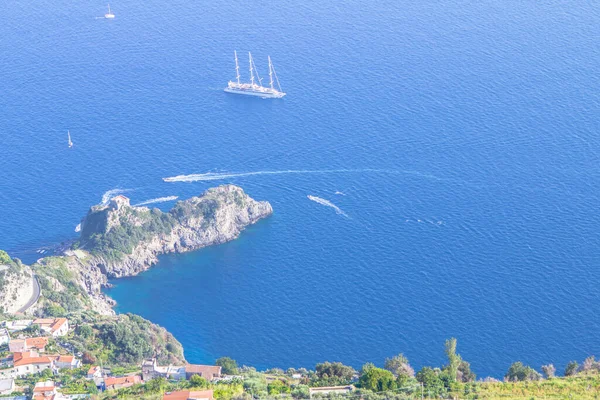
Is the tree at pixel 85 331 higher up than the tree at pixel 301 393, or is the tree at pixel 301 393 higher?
the tree at pixel 85 331

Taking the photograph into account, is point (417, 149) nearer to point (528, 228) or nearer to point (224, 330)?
point (528, 228)

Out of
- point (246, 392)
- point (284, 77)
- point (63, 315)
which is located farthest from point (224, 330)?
point (284, 77)

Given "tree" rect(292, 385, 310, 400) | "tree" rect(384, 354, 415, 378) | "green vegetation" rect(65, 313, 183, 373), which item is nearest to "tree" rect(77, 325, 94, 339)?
"green vegetation" rect(65, 313, 183, 373)

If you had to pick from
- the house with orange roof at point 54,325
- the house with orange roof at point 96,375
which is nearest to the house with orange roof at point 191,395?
the house with orange roof at point 96,375

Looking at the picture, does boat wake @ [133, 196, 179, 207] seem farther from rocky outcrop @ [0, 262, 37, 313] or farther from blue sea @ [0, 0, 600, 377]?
rocky outcrop @ [0, 262, 37, 313]

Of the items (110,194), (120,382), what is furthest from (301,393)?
(110,194)

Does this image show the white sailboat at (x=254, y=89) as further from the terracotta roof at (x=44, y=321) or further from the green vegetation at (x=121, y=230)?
the terracotta roof at (x=44, y=321)

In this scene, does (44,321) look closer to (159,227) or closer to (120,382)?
(120,382)
